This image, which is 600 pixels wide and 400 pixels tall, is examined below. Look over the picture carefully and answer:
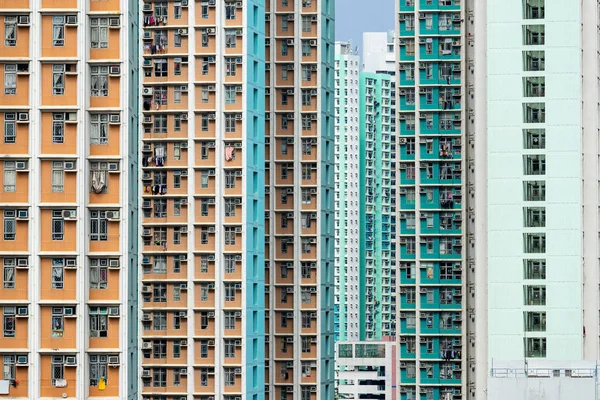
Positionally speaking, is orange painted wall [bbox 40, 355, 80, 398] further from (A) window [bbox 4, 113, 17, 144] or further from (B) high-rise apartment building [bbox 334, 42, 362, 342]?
(B) high-rise apartment building [bbox 334, 42, 362, 342]

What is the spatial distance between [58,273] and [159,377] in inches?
1042

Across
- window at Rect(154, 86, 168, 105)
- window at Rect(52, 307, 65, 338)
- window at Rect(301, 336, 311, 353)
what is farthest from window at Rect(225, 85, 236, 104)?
window at Rect(52, 307, 65, 338)

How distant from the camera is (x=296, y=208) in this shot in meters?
87.2

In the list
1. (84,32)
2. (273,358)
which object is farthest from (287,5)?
(84,32)

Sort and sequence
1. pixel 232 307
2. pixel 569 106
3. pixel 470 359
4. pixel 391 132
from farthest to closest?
pixel 391 132
pixel 470 359
pixel 232 307
pixel 569 106

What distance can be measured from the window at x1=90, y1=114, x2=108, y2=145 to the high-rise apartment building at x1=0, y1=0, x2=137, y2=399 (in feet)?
0.11

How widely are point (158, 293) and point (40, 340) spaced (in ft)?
88.0

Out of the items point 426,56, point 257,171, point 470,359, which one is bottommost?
point 470,359

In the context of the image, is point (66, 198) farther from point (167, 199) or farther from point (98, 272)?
point (167, 199)

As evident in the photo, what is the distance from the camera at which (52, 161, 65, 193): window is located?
51.6 metres

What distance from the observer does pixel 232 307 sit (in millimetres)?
76125

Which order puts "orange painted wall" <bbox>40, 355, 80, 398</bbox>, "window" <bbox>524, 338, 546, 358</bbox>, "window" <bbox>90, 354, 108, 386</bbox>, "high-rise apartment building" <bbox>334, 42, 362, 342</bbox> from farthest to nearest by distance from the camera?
"high-rise apartment building" <bbox>334, 42, 362, 342</bbox>, "window" <bbox>524, 338, 546, 358</bbox>, "window" <bbox>90, 354, 108, 386</bbox>, "orange painted wall" <bbox>40, 355, 80, 398</bbox>

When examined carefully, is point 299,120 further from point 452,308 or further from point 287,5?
point 452,308

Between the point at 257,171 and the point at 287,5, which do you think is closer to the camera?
the point at 257,171
